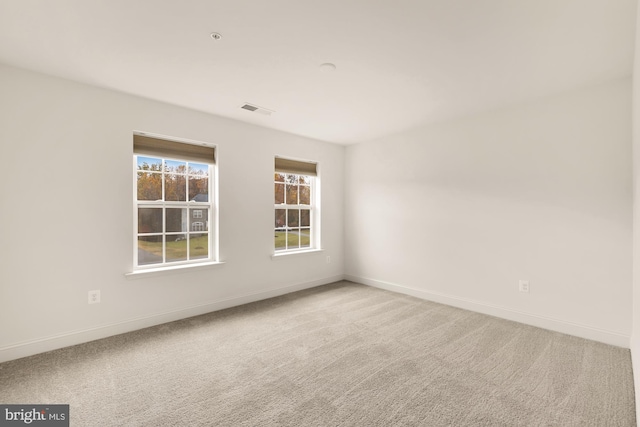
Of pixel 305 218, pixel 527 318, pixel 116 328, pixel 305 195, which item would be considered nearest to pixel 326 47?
pixel 305 195

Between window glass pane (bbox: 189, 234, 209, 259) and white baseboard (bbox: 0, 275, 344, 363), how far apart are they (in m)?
0.59

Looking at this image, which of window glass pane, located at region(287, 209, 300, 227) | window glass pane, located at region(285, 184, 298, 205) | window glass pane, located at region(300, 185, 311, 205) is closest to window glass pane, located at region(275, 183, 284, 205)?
window glass pane, located at region(285, 184, 298, 205)

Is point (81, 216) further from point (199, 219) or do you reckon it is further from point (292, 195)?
point (292, 195)

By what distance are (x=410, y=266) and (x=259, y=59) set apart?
3284 mm

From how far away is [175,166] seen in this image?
3.36m

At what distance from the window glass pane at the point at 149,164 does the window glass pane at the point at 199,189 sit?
369 mm

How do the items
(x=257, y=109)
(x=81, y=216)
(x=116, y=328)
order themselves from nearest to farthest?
(x=81, y=216) → (x=116, y=328) → (x=257, y=109)

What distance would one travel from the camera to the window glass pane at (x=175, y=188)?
330 centimetres

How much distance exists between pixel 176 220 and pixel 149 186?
1.53ft

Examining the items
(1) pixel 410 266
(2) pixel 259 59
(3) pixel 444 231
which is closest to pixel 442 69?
(2) pixel 259 59

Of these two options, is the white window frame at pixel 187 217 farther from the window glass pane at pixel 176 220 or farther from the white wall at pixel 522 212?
the white wall at pixel 522 212

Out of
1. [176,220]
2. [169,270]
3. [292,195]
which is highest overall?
[292,195]

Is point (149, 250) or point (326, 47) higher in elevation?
point (326, 47)

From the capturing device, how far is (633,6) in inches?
66.9
